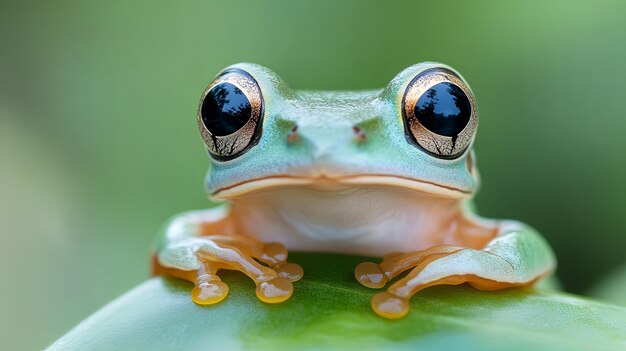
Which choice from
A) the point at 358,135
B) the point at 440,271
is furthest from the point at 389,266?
the point at 358,135

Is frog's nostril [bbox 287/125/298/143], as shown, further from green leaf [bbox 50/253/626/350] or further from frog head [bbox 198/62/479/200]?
green leaf [bbox 50/253/626/350]

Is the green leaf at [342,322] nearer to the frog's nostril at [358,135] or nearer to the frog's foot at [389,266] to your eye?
the frog's foot at [389,266]

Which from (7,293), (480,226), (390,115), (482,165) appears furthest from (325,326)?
(7,293)

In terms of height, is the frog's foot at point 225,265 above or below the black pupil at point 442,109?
below

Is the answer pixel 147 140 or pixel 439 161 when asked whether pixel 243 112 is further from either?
pixel 147 140

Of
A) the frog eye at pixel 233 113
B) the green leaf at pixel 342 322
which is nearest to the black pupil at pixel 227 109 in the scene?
the frog eye at pixel 233 113
